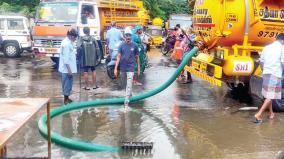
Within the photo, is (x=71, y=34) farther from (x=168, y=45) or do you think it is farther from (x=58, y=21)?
(x=168, y=45)

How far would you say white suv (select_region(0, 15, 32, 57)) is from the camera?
2075cm

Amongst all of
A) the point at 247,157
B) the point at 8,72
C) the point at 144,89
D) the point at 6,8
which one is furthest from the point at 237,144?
the point at 6,8

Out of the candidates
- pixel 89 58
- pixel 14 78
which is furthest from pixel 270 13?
pixel 14 78

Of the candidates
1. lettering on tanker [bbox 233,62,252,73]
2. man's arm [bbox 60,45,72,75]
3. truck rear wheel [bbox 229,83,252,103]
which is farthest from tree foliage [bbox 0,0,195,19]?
man's arm [bbox 60,45,72,75]

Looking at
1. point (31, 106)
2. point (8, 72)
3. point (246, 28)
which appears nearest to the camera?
point (31, 106)

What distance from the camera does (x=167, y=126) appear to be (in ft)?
27.2

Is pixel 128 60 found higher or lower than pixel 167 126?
higher

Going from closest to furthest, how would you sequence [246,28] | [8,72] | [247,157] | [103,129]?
[247,157] → [103,129] → [246,28] → [8,72]

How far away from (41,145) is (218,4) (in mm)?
5125

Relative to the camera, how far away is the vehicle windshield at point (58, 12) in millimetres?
16297

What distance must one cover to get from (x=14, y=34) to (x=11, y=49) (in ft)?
2.30

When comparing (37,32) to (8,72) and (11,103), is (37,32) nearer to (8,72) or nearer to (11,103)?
(8,72)

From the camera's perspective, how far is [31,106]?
182 inches

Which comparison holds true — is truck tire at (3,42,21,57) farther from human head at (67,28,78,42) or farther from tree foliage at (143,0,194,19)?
tree foliage at (143,0,194,19)
